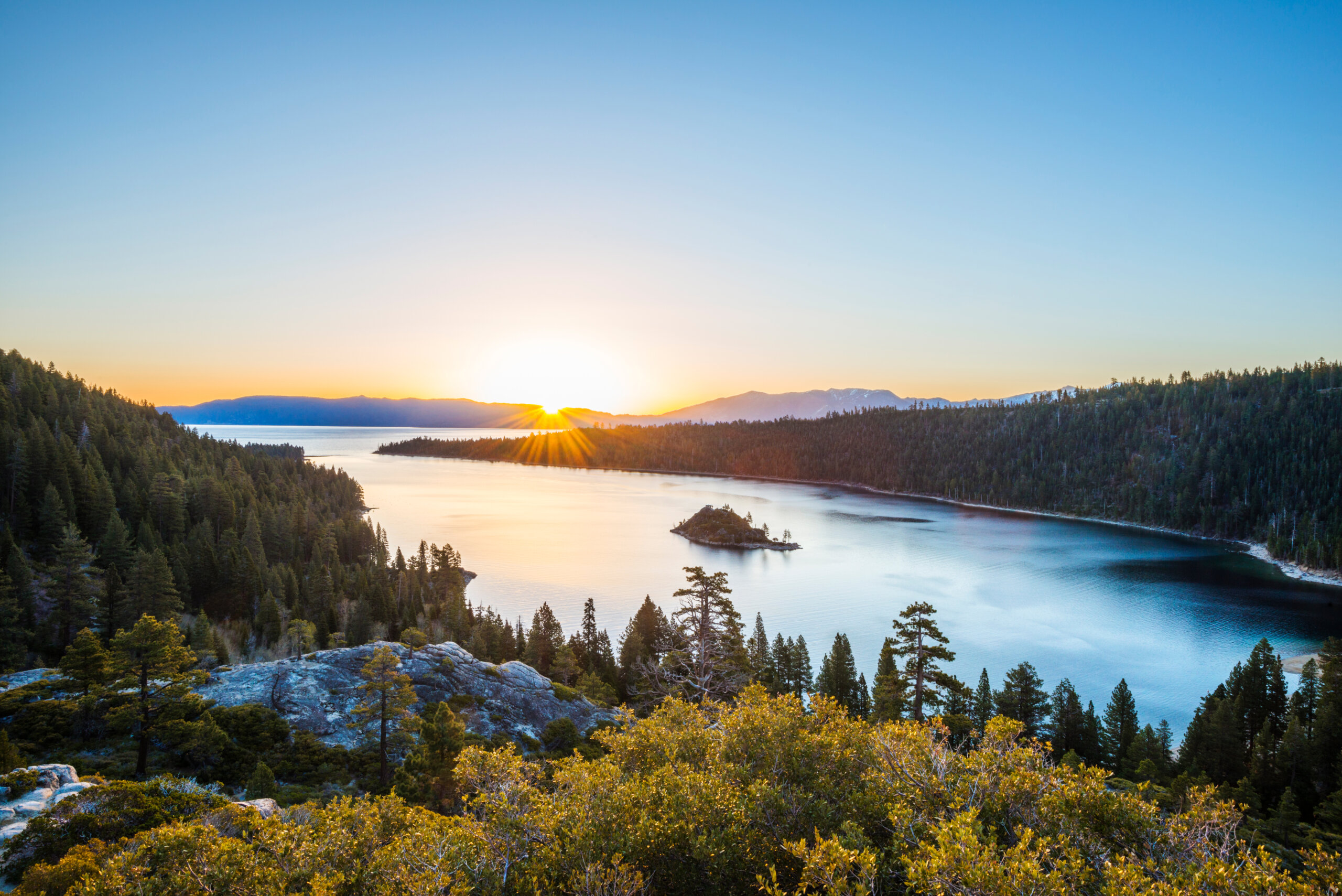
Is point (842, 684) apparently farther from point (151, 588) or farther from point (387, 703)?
point (151, 588)

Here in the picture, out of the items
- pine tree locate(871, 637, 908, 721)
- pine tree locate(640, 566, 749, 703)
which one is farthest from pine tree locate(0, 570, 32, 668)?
pine tree locate(871, 637, 908, 721)

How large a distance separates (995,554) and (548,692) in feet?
352

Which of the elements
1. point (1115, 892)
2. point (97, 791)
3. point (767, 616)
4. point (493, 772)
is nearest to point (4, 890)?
point (97, 791)

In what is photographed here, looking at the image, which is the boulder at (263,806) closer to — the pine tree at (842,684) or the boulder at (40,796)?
the boulder at (40,796)

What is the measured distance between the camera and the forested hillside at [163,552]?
49.6m

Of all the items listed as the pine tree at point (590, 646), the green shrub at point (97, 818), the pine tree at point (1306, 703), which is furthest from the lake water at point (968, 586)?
the green shrub at point (97, 818)

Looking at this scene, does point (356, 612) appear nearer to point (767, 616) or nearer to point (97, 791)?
point (767, 616)

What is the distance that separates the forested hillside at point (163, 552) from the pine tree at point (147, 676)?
72.8ft

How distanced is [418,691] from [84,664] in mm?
13775

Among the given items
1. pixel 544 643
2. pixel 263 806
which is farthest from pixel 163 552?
pixel 263 806

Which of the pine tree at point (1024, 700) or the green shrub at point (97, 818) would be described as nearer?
the green shrub at point (97, 818)

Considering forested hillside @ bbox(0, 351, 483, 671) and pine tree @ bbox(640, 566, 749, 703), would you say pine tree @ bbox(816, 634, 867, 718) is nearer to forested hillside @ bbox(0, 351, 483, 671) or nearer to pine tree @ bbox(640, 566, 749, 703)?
pine tree @ bbox(640, 566, 749, 703)

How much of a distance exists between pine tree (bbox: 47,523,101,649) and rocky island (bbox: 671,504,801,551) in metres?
98.2

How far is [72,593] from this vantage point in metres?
46.3
